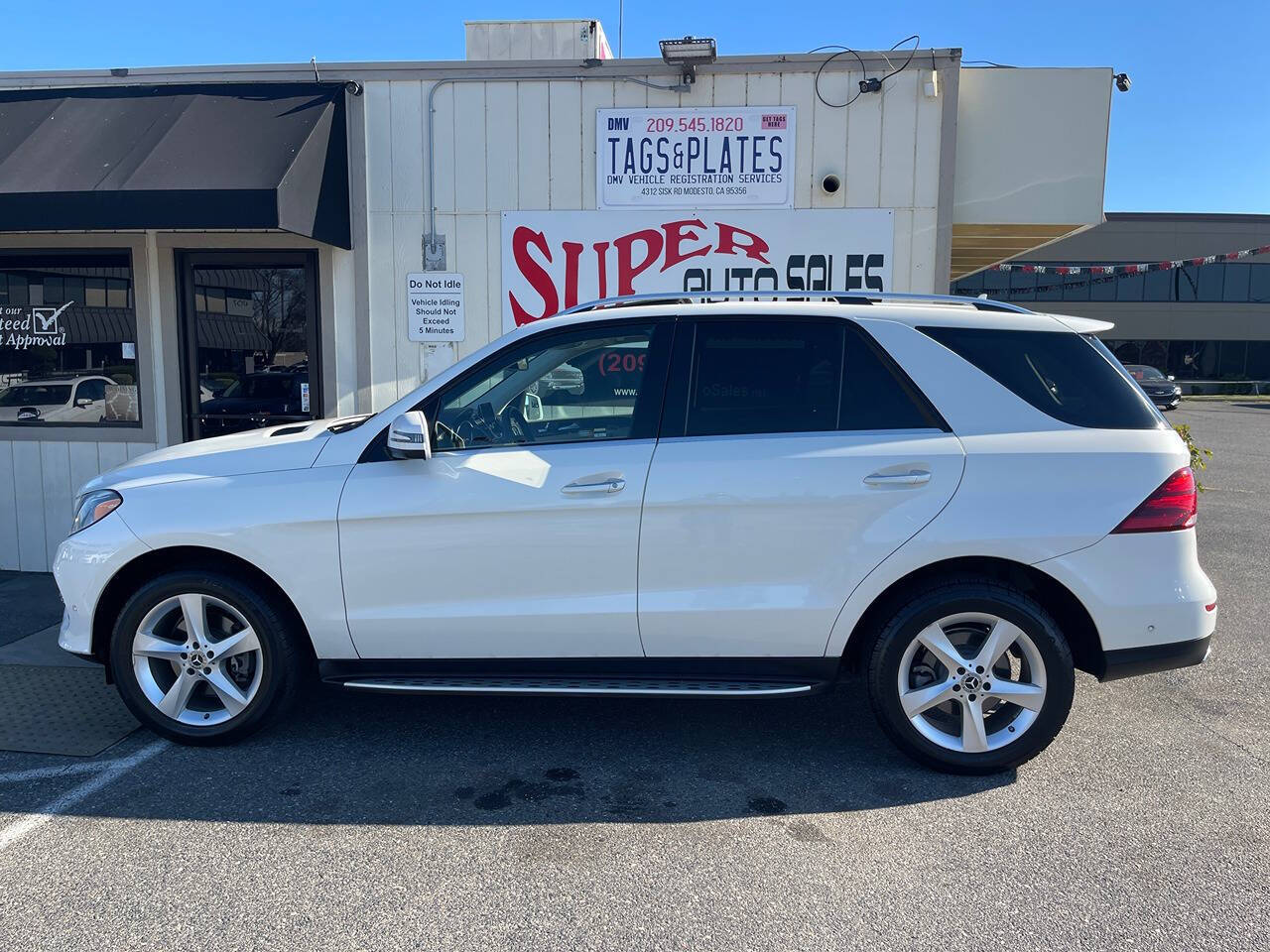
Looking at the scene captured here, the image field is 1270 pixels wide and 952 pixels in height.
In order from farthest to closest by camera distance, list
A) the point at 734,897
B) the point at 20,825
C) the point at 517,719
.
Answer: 1. the point at 517,719
2. the point at 20,825
3. the point at 734,897

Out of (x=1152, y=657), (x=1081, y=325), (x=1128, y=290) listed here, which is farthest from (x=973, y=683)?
(x=1128, y=290)

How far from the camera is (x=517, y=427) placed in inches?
162

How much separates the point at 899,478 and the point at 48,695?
424 centimetres

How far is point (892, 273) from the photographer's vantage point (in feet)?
23.0

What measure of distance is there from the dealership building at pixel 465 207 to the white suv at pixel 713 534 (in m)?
3.01

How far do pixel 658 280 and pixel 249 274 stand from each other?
3.03 m

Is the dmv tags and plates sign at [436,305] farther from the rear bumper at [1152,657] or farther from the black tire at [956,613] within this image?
the rear bumper at [1152,657]

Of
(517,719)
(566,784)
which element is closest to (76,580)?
(517,719)

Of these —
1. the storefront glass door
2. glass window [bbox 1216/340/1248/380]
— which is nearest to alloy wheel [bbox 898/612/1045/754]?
the storefront glass door

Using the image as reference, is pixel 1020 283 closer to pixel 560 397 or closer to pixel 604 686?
pixel 560 397

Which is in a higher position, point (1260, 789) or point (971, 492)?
point (971, 492)

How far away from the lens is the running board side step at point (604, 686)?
393cm

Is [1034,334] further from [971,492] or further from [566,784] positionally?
[566,784]

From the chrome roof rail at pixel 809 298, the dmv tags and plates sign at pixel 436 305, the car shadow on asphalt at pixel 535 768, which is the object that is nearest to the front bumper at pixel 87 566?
the car shadow on asphalt at pixel 535 768
